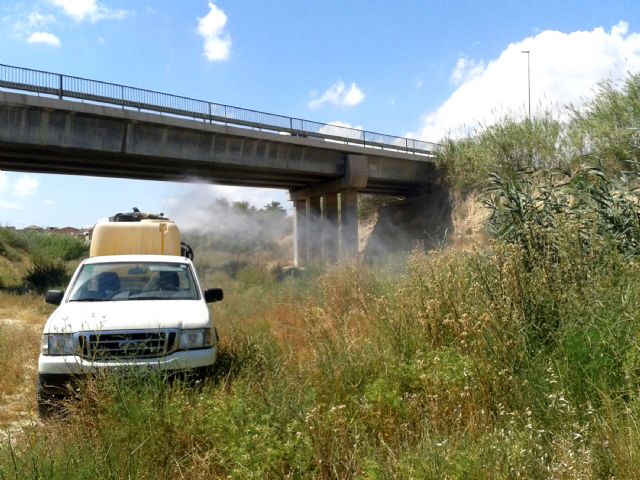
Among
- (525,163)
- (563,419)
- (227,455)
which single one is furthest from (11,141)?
(525,163)

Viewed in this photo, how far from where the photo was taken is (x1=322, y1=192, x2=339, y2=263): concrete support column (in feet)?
101

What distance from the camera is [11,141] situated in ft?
59.3

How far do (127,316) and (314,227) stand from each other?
27.0 m

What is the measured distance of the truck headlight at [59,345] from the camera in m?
5.20

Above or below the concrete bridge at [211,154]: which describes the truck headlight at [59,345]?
below

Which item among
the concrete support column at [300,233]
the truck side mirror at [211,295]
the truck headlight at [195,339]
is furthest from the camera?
the concrete support column at [300,233]

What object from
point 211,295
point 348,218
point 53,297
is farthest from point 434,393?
point 348,218

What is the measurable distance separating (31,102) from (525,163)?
21.2 metres

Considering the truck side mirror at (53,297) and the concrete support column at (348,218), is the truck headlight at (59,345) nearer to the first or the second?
the truck side mirror at (53,297)

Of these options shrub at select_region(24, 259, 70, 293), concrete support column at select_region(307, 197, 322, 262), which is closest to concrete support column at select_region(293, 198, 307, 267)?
concrete support column at select_region(307, 197, 322, 262)

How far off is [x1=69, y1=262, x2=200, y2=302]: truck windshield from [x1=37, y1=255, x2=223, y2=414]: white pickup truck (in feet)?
0.04

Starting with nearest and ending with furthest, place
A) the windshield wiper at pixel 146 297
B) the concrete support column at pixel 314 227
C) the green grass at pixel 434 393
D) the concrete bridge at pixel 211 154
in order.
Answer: the green grass at pixel 434 393
the windshield wiper at pixel 146 297
the concrete bridge at pixel 211 154
the concrete support column at pixel 314 227

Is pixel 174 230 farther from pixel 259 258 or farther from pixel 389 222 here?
pixel 389 222

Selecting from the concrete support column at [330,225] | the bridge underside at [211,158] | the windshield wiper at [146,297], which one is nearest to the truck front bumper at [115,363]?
the windshield wiper at [146,297]
